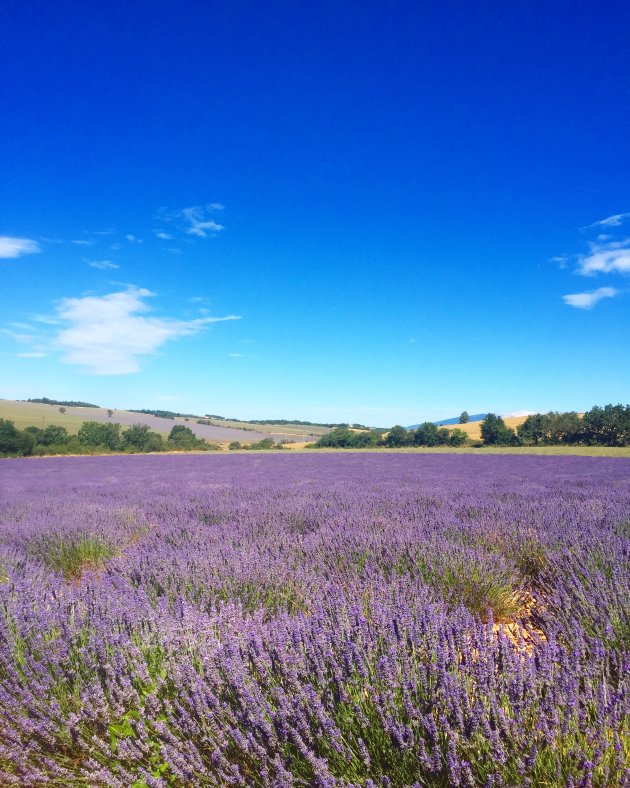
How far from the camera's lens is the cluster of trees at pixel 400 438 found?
4169cm

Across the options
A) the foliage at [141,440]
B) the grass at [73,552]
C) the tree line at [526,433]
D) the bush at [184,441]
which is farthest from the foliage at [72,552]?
the tree line at [526,433]

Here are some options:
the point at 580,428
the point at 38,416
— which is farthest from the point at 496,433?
the point at 38,416

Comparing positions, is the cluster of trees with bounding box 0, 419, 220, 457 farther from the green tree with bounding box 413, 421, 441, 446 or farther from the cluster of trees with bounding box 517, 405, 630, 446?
the cluster of trees with bounding box 517, 405, 630, 446

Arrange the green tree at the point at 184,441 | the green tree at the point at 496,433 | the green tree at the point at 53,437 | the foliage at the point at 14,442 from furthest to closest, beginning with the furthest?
1. the green tree at the point at 496,433
2. the green tree at the point at 184,441
3. the green tree at the point at 53,437
4. the foliage at the point at 14,442

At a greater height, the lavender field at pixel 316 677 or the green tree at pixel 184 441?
the lavender field at pixel 316 677

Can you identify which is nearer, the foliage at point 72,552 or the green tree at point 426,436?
the foliage at point 72,552

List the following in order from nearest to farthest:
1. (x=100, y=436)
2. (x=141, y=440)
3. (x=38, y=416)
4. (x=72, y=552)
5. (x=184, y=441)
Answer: (x=72, y=552) < (x=100, y=436) < (x=141, y=440) < (x=184, y=441) < (x=38, y=416)

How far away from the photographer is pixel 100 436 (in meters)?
37.1

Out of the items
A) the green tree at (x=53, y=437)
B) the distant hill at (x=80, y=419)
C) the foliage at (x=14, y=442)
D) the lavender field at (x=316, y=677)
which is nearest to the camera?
the lavender field at (x=316, y=677)

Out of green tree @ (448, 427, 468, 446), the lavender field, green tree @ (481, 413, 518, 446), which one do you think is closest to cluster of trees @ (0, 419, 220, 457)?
green tree @ (448, 427, 468, 446)

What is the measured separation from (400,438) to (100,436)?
26291 millimetres

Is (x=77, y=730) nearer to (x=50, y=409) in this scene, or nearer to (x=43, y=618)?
(x=43, y=618)

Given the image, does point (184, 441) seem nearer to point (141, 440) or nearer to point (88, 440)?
point (141, 440)

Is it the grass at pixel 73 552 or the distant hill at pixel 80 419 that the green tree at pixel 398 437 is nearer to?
the distant hill at pixel 80 419
